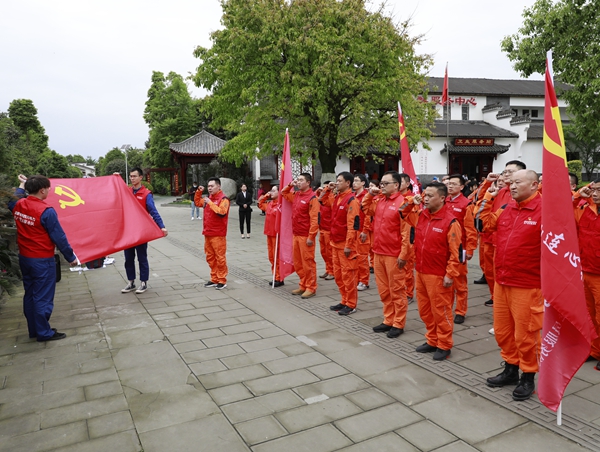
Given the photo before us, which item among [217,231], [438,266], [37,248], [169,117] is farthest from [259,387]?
[169,117]

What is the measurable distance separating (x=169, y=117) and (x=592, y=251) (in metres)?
42.0

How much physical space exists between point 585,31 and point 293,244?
11394 mm

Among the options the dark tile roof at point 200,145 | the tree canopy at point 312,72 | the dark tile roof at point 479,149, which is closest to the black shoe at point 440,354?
the tree canopy at point 312,72

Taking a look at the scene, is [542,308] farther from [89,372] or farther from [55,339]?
[55,339]

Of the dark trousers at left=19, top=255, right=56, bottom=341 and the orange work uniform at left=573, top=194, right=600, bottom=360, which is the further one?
the dark trousers at left=19, top=255, right=56, bottom=341

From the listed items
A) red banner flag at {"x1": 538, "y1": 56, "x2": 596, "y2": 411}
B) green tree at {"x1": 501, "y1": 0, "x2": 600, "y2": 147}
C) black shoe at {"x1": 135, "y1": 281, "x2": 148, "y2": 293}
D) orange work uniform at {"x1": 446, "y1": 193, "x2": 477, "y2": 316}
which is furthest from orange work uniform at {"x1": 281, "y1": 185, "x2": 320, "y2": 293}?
green tree at {"x1": 501, "y1": 0, "x2": 600, "y2": 147}

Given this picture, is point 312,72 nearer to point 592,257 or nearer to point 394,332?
point 394,332

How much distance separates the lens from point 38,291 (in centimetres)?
505

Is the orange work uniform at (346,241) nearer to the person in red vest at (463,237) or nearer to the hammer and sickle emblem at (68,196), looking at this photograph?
the person in red vest at (463,237)

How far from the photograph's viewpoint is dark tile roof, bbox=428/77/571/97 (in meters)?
30.5

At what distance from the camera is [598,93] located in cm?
1332

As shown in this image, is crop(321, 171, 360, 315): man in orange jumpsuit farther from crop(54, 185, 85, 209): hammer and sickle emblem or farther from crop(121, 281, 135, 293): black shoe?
crop(54, 185, 85, 209): hammer and sickle emblem

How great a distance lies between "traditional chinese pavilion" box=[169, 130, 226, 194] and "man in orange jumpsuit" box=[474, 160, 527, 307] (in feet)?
98.7

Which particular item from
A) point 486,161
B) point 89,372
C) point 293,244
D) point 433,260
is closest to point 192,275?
point 293,244
